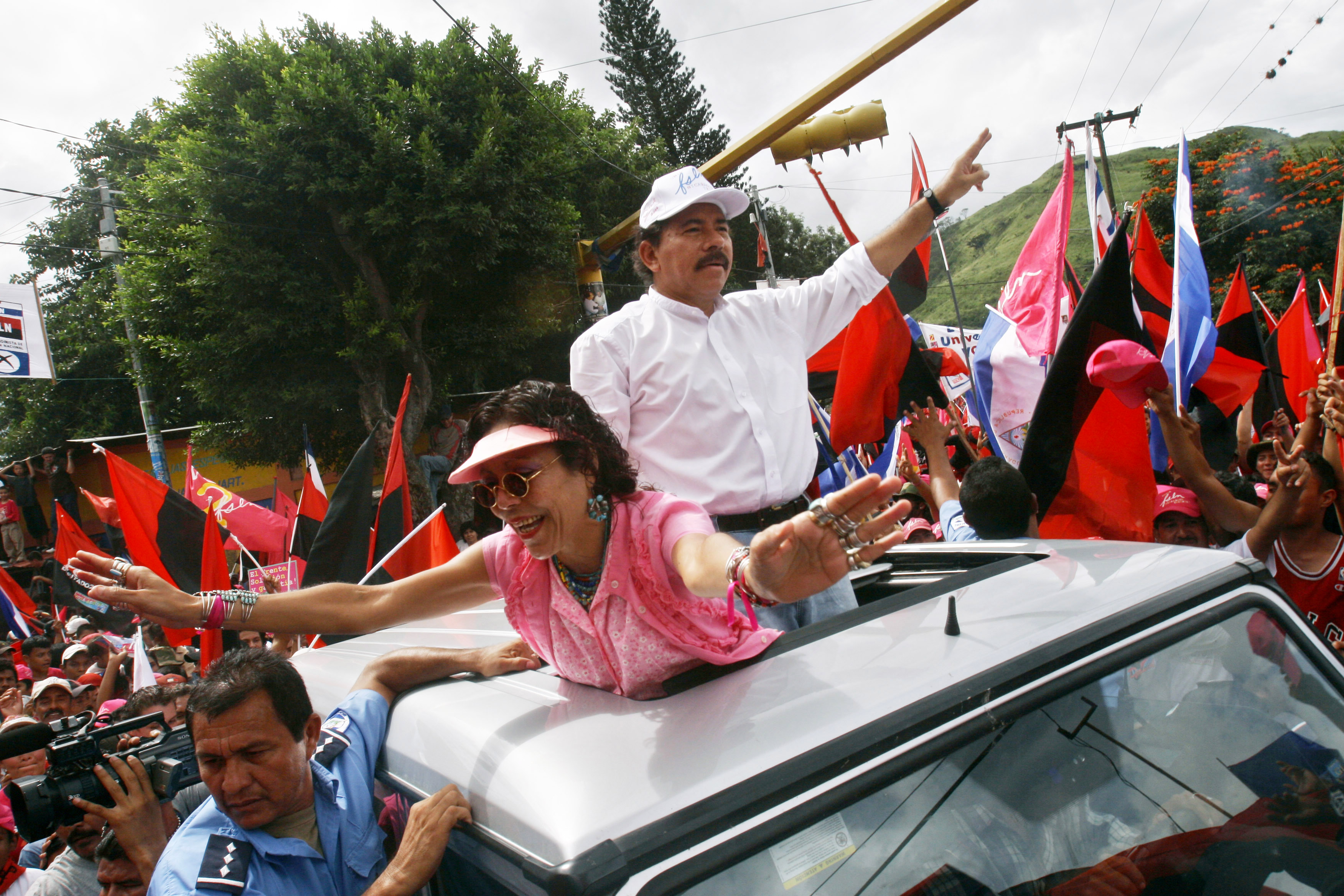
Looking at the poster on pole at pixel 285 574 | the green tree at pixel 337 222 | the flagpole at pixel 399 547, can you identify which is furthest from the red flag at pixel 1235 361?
the green tree at pixel 337 222

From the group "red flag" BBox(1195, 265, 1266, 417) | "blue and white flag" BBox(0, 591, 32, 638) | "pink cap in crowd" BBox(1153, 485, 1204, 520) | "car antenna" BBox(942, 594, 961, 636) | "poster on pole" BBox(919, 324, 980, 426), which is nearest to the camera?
"car antenna" BBox(942, 594, 961, 636)

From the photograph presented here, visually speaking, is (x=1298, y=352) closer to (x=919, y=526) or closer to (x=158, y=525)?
(x=919, y=526)

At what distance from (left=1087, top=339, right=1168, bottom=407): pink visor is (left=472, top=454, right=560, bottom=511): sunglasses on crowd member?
2429 mm

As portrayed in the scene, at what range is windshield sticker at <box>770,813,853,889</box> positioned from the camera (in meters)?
1.17

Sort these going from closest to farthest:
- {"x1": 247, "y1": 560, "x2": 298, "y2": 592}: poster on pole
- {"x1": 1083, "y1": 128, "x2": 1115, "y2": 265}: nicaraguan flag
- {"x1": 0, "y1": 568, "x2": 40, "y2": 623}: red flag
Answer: {"x1": 247, "y1": 560, "x2": 298, "y2": 592}: poster on pole
{"x1": 1083, "y1": 128, "x2": 1115, "y2": 265}: nicaraguan flag
{"x1": 0, "y1": 568, "x2": 40, "y2": 623}: red flag

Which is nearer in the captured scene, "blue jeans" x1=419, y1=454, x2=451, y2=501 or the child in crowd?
"blue jeans" x1=419, y1=454, x2=451, y2=501

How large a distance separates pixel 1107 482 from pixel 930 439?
0.71 meters

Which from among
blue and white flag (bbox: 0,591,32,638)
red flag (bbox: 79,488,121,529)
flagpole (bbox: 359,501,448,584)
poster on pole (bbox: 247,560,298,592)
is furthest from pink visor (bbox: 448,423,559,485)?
red flag (bbox: 79,488,121,529)

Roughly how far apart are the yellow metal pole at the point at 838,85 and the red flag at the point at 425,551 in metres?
2.10

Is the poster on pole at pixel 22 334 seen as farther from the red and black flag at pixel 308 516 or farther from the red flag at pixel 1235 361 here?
the red flag at pixel 1235 361

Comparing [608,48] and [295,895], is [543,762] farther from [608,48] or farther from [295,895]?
[608,48]

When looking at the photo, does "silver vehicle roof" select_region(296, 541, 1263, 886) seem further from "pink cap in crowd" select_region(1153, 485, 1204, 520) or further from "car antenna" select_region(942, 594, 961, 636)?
"pink cap in crowd" select_region(1153, 485, 1204, 520)

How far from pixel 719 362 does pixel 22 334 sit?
1308cm

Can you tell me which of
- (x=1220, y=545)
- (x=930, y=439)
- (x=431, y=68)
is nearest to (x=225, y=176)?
(x=431, y=68)
